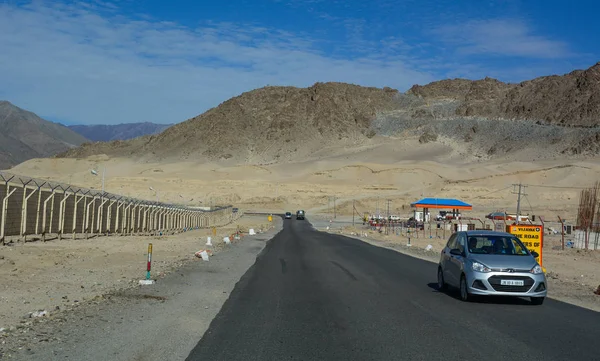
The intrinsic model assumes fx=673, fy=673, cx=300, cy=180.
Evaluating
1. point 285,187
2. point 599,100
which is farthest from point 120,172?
point 599,100

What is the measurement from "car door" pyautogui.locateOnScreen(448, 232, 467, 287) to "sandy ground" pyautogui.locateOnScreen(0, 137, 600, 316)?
227 feet

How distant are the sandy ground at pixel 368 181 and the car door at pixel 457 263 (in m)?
69.2

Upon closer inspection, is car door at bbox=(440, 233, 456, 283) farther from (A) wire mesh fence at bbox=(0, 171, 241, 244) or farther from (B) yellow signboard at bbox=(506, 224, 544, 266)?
(A) wire mesh fence at bbox=(0, 171, 241, 244)

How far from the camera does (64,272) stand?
1850cm

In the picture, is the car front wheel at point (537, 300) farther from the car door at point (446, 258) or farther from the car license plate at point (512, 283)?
the car door at point (446, 258)

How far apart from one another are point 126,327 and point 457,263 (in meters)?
7.98

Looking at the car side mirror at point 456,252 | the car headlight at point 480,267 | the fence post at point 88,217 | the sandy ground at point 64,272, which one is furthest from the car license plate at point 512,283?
the fence post at point 88,217

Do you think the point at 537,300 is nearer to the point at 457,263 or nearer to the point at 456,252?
the point at 457,263

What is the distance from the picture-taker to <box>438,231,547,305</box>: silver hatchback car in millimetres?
13977

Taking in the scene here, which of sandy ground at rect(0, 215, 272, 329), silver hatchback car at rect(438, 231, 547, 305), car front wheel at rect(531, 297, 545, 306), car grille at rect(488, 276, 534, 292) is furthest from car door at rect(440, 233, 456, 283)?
sandy ground at rect(0, 215, 272, 329)

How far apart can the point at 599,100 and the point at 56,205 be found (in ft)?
600

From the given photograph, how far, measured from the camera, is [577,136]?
561 feet

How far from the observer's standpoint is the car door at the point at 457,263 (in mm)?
15055

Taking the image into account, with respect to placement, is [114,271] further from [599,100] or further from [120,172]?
[599,100]
